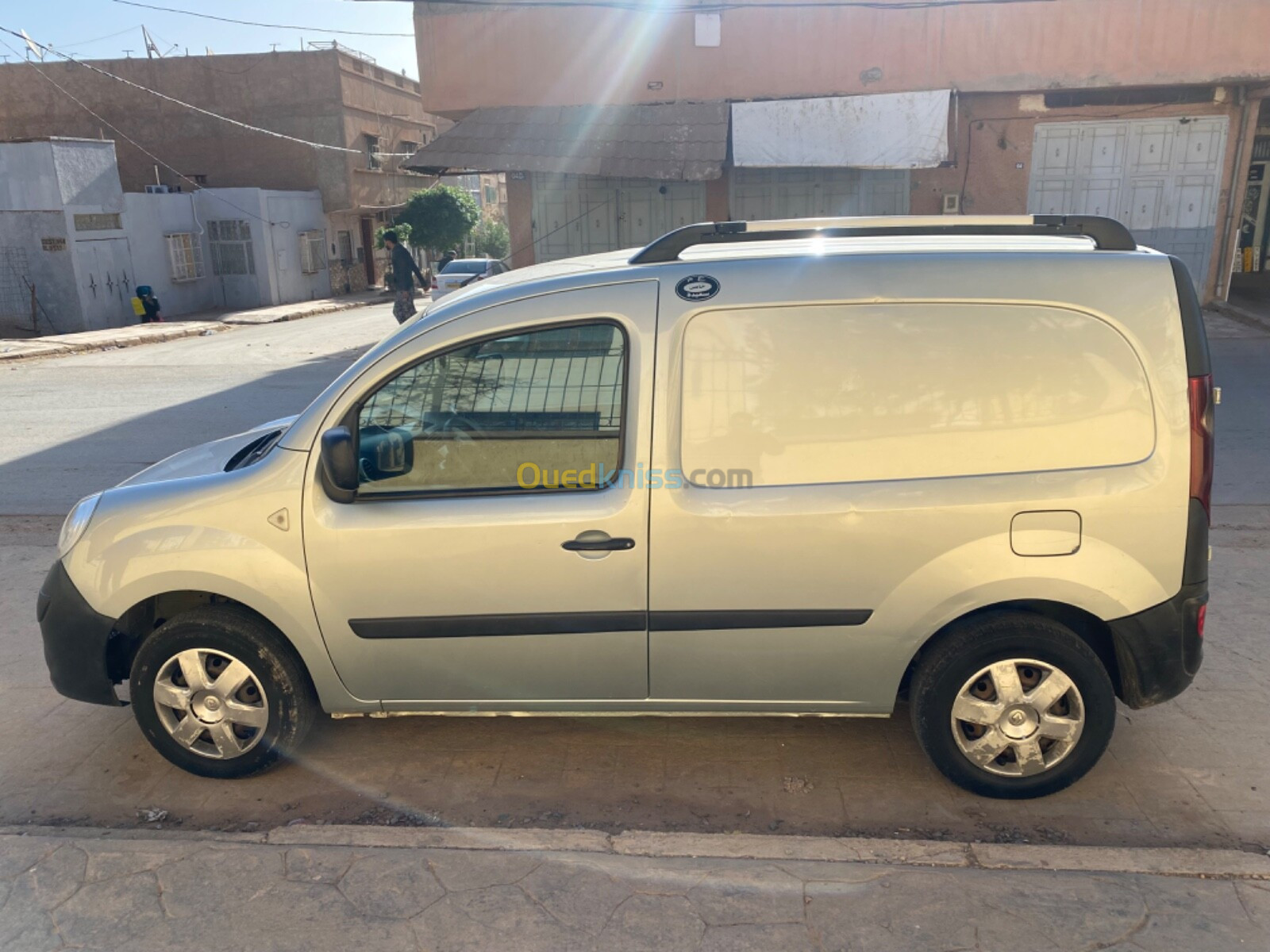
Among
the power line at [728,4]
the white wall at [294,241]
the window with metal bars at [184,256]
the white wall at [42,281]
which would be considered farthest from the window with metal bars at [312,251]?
the power line at [728,4]

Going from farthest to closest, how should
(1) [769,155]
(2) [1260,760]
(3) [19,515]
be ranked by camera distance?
(1) [769,155], (3) [19,515], (2) [1260,760]

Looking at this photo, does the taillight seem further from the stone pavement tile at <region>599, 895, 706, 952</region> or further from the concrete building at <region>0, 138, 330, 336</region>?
the concrete building at <region>0, 138, 330, 336</region>

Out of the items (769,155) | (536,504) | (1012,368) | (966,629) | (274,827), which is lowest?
(274,827)

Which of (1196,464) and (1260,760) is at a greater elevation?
(1196,464)

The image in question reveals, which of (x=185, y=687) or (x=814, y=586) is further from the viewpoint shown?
(x=185, y=687)

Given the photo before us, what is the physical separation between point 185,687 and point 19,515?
451 cm

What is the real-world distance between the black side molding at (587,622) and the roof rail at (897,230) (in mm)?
1215

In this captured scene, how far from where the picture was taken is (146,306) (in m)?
24.3

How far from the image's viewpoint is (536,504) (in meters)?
3.21

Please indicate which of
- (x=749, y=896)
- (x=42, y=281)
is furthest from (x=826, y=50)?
(x=42, y=281)

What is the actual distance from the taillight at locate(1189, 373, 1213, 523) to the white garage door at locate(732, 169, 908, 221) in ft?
42.0

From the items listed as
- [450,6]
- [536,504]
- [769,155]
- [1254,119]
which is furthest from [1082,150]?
[536,504]

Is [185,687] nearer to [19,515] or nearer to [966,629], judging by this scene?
[966,629]

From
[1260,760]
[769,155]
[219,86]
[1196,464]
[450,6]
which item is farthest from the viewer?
[219,86]
